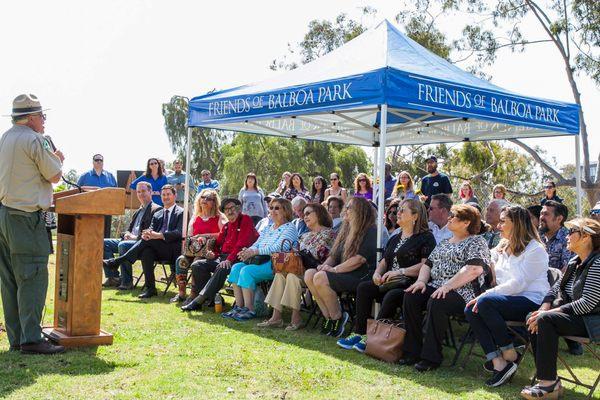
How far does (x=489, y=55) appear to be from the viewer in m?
21.3

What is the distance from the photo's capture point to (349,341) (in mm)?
6047

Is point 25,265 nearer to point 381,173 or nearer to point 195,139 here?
point 381,173

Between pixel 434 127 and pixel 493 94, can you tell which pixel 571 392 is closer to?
pixel 493 94

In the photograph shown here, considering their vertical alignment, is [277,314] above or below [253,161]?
below

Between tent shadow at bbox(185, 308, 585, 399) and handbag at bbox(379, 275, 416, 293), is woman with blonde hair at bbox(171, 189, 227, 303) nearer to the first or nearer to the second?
tent shadow at bbox(185, 308, 585, 399)

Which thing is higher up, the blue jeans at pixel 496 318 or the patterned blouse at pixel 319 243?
the patterned blouse at pixel 319 243

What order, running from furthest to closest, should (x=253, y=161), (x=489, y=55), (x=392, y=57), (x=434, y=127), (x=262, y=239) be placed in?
1. (x=253, y=161)
2. (x=489, y=55)
3. (x=434, y=127)
4. (x=262, y=239)
5. (x=392, y=57)

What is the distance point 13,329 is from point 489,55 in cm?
1876

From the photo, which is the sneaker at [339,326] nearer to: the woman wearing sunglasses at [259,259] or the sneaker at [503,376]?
the woman wearing sunglasses at [259,259]

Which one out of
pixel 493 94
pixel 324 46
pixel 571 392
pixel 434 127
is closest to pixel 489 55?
pixel 324 46

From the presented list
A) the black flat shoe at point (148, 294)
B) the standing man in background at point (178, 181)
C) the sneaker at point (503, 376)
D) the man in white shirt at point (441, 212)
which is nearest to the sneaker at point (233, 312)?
the black flat shoe at point (148, 294)

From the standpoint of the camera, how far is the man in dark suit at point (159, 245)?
29.6ft

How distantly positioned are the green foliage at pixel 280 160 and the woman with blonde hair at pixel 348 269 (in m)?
27.3

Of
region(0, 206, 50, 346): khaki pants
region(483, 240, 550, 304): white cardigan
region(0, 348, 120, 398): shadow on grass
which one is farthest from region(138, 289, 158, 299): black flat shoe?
region(483, 240, 550, 304): white cardigan
